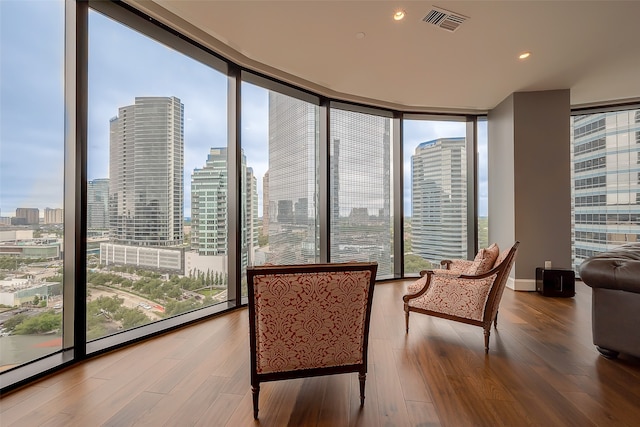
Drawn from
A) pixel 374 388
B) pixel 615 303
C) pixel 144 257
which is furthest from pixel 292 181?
pixel 615 303

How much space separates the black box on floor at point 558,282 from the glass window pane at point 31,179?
550 cm

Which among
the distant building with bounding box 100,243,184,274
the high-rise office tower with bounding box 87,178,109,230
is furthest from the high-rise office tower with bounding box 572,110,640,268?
the high-rise office tower with bounding box 87,178,109,230

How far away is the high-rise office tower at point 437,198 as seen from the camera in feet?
17.8

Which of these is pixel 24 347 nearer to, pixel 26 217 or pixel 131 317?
pixel 131 317

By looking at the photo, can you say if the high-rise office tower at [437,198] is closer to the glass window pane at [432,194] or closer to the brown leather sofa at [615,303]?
the glass window pane at [432,194]

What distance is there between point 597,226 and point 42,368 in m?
7.23

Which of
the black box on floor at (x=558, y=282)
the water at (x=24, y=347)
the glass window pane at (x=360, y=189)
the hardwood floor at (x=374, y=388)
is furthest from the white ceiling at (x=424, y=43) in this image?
the hardwood floor at (x=374, y=388)

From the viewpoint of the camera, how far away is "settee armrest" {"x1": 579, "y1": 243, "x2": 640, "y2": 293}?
217 cm

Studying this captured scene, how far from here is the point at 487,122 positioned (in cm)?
536

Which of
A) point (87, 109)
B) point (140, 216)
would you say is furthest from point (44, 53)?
point (140, 216)

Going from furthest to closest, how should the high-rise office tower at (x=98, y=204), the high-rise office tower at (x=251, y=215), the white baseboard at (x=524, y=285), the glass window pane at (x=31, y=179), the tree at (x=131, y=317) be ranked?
the white baseboard at (x=524, y=285)
the high-rise office tower at (x=251, y=215)
the tree at (x=131, y=317)
the high-rise office tower at (x=98, y=204)
the glass window pane at (x=31, y=179)

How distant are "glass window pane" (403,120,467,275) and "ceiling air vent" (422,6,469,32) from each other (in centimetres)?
259

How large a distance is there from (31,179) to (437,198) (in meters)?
5.32

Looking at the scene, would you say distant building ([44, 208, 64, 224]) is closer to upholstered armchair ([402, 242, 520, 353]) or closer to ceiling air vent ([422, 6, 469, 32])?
upholstered armchair ([402, 242, 520, 353])
